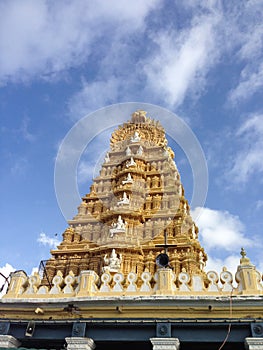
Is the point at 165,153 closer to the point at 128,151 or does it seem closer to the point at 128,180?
the point at 128,151

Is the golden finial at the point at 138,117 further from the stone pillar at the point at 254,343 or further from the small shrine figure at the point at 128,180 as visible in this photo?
the stone pillar at the point at 254,343

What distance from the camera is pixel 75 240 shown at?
27.6 meters

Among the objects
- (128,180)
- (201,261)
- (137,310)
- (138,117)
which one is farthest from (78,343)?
(138,117)

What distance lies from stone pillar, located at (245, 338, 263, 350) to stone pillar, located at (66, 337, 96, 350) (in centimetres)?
413

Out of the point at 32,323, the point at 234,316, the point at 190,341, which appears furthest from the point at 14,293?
the point at 234,316

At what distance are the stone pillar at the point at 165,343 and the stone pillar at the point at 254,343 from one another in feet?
5.74

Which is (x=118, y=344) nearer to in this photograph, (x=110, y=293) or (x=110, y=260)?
(x=110, y=293)

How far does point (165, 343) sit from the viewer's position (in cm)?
882

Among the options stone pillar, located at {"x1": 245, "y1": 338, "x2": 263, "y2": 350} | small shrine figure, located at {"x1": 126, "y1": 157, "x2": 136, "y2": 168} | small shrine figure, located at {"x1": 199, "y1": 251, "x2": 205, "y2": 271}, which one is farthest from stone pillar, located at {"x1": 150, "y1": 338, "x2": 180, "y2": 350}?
small shrine figure, located at {"x1": 126, "y1": 157, "x2": 136, "y2": 168}

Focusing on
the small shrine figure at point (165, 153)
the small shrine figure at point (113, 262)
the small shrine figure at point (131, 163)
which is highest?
the small shrine figure at point (165, 153)

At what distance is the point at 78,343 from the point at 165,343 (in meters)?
2.36

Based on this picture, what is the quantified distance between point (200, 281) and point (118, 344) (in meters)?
2.95

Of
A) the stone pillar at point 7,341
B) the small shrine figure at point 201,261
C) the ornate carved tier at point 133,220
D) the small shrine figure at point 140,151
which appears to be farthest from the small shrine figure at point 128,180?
the stone pillar at point 7,341

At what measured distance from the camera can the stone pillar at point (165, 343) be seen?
28.8 ft
